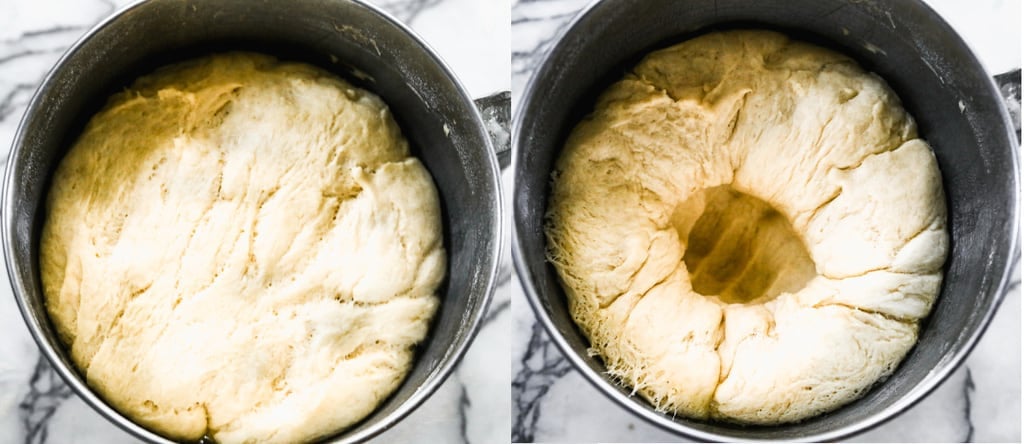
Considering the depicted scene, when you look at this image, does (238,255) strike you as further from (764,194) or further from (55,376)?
(764,194)

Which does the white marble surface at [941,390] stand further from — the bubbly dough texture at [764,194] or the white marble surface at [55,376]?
the bubbly dough texture at [764,194]

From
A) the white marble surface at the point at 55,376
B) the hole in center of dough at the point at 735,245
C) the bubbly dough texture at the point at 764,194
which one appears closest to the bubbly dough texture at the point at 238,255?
the white marble surface at the point at 55,376

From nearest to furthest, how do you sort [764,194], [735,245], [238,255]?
[238,255], [764,194], [735,245]

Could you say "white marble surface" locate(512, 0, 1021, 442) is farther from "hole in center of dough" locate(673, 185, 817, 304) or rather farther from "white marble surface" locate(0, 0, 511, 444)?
"hole in center of dough" locate(673, 185, 817, 304)

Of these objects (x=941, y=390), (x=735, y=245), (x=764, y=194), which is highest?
(x=764, y=194)

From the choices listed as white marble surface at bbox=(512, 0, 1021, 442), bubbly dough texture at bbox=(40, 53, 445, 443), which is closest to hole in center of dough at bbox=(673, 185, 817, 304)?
white marble surface at bbox=(512, 0, 1021, 442)

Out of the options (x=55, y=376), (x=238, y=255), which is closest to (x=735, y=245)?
(x=238, y=255)
